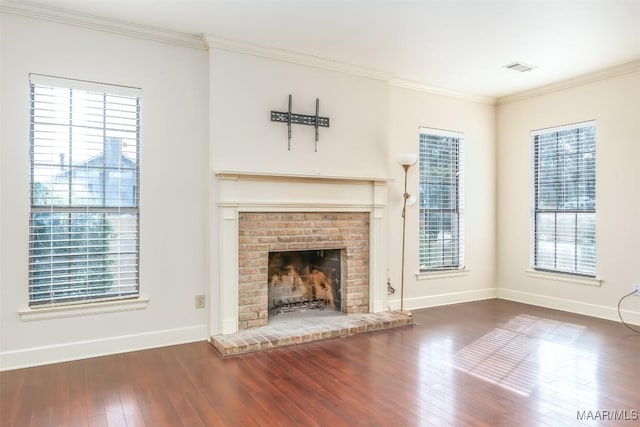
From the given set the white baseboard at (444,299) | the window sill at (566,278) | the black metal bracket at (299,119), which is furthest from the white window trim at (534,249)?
the black metal bracket at (299,119)

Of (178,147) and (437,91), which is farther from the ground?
(437,91)

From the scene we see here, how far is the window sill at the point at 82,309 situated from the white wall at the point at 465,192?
2836 mm

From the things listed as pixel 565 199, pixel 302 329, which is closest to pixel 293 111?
pixel 302 329

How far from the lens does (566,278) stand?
5.08m

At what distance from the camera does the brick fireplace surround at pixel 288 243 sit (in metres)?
3.87

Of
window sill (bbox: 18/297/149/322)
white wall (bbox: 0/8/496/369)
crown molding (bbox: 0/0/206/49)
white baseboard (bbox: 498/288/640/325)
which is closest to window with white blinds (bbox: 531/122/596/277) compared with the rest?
white baseboard (bbox: 498/288/640/325)

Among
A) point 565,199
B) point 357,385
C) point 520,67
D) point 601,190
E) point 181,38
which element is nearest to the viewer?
point 357,385

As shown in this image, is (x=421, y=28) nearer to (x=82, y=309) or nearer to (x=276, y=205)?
(x=276, y=205)

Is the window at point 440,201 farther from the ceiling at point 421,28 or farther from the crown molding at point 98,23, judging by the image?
the crown molding at point 98,23

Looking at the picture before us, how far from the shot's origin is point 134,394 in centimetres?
275

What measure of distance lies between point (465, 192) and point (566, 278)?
62.8 inches

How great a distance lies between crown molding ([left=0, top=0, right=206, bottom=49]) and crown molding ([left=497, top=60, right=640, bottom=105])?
Result: 13.5 feet

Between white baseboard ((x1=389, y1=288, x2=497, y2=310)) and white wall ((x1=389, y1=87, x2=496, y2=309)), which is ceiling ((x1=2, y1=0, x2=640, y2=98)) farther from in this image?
white baseboard ((x1=389, y1=288, x2=497, y2=310))

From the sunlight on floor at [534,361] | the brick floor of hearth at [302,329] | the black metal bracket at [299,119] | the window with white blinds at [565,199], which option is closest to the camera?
the sunlight on floor at [534,361]
